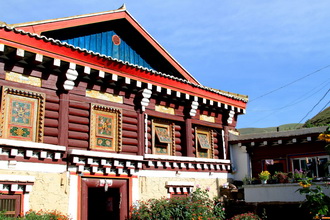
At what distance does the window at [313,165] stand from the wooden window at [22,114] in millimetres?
11163

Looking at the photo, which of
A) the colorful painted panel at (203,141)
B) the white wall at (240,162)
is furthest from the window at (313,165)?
the colorful painted panel at (203,141)

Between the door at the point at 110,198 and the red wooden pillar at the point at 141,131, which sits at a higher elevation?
the red wooden pillar at the point at 141,131

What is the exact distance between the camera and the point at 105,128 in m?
14.4

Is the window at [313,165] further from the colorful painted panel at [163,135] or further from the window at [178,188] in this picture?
the colorful painted panel at [163,135]

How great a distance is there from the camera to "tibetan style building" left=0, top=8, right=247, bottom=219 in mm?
12008

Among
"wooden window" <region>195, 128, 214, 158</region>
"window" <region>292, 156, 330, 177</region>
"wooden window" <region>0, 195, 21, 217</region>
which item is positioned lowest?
"wooden window" <region>0, 195, 21, 217</region>

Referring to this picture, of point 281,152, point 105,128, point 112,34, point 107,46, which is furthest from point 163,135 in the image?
point 281,152

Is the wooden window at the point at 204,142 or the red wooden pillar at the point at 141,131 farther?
the wooden window at the point at 204,142

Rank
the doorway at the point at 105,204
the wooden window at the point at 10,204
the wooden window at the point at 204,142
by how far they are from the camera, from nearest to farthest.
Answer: the wooden window at the point at 10,204 → the doorway at the point at 105,204 → the wooden window at the point at 204,142

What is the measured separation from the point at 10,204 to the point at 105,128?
13.9 ft

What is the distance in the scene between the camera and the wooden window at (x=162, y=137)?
16188 millimetres

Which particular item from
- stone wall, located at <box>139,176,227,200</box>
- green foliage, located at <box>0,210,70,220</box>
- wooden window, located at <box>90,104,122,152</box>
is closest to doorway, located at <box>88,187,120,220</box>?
stone wall, located at <box>139,176,227,200</box>

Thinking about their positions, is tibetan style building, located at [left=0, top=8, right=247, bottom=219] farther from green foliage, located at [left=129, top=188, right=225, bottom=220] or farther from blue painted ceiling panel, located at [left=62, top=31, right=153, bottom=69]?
green foliage, located at [left=129, top=188, right=225, bottom=220]

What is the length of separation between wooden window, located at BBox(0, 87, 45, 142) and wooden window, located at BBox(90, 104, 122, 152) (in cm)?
198
